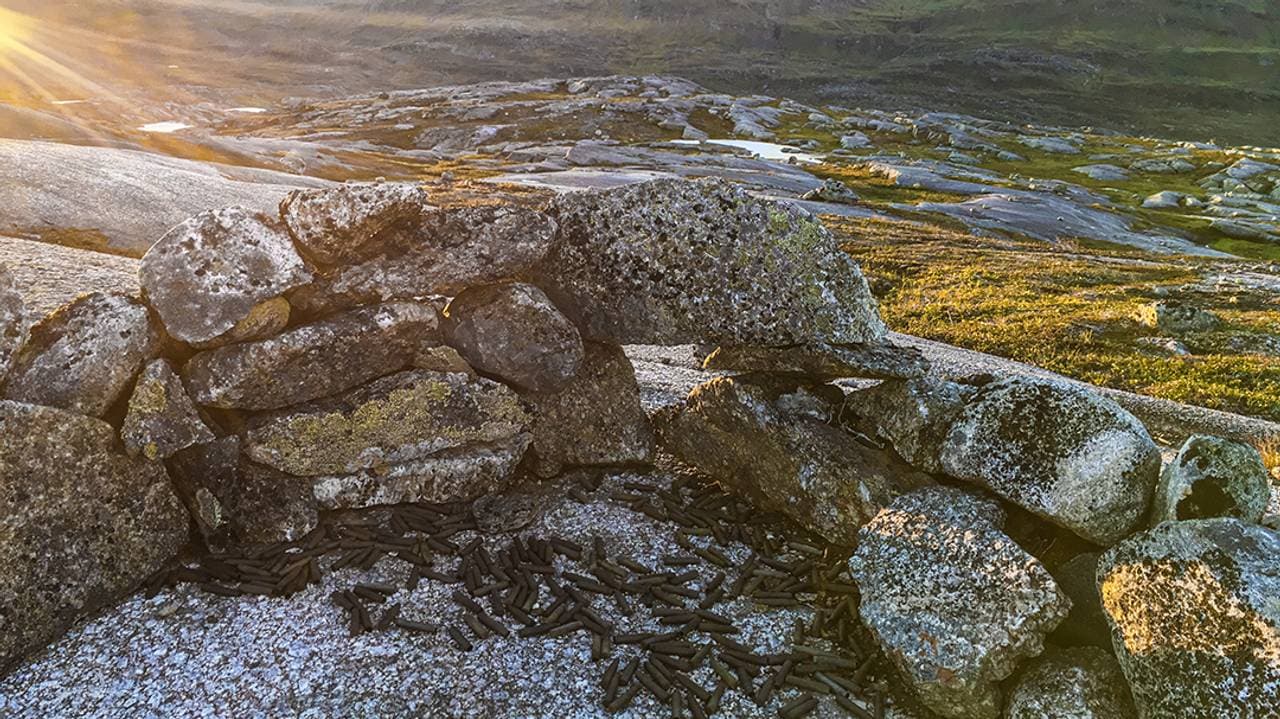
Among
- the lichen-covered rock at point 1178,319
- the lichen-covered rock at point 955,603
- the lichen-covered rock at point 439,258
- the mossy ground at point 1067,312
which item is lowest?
the mossy ground at point 1067,312

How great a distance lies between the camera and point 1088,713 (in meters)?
13.3

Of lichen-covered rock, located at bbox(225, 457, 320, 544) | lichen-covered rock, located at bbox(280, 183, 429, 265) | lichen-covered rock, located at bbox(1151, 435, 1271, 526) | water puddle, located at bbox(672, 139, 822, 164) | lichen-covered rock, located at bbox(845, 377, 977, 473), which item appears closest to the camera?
lichen-covered rock, located at bbox(1151, 435, 1271, 526)

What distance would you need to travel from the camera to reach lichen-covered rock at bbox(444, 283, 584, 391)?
20.0 meters

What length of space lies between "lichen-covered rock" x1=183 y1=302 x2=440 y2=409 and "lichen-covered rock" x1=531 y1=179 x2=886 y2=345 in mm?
4787

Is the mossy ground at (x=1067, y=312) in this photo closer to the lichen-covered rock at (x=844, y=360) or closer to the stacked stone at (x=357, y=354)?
the lichen-covered rock at (x=844, y=360)

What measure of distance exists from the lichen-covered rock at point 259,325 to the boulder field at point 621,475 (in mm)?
74

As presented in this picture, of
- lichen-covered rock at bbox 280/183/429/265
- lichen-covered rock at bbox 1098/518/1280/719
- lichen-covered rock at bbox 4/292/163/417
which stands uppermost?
lichen-covered rock at bbox 280/183/429/265

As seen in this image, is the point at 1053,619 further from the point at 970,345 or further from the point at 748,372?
the point at 970,345

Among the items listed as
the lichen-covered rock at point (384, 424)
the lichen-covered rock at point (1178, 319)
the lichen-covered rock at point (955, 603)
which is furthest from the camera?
the lichen-covered rock at point (1178, 319)

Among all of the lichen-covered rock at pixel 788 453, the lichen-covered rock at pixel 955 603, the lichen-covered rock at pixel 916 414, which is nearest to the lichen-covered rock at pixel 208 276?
the lichen-covered rock at pixel 788 453

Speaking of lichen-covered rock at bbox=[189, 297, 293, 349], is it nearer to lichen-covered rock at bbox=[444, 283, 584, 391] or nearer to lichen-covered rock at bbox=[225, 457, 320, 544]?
lichen-covered rock at bbox=[225, 457, 320, 544]

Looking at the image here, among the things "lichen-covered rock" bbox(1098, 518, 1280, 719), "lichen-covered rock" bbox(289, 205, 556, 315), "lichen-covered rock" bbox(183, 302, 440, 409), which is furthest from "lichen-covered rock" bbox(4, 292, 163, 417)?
"lichen-covered rock" bbox(1098, 518, 1280, 719)

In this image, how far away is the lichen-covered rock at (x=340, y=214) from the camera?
17.5 metres

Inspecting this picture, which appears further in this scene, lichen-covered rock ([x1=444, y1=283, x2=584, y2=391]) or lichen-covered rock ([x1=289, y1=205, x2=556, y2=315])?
lichen-covered rock ([x1=444, y1=283, x2=584, y2=391])
